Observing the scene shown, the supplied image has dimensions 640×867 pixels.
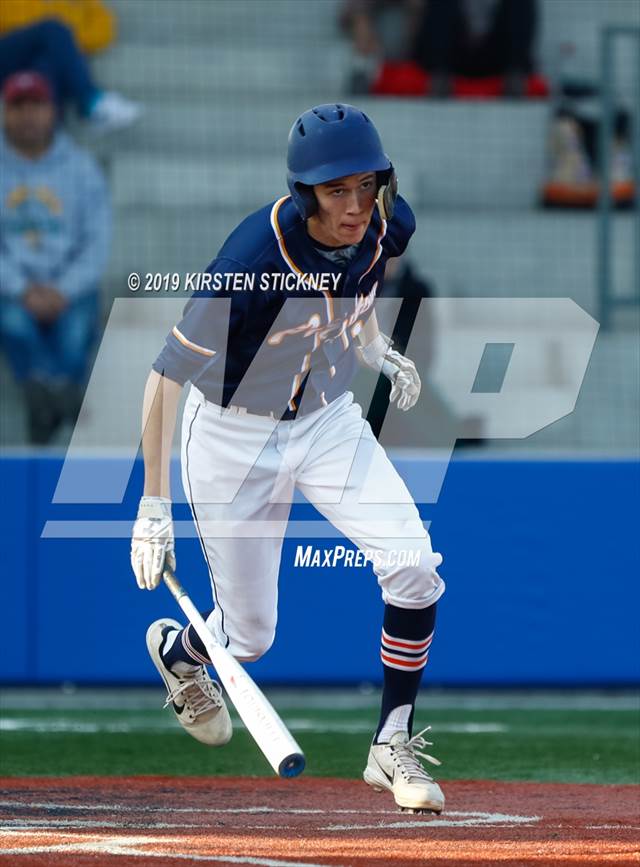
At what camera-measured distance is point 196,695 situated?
206 inches

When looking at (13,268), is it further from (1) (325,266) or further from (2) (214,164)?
(1) (325,266)

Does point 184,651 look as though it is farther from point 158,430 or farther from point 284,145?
point 284,145

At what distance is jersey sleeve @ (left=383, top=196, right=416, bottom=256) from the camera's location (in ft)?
15.8

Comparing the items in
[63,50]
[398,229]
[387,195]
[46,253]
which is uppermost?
[387,195]

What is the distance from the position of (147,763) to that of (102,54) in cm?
688

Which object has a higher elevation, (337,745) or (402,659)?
(402,659)

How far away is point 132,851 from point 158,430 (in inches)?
49.0

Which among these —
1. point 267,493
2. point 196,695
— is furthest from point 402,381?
point 196,695

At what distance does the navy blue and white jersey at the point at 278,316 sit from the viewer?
4496 millimetres

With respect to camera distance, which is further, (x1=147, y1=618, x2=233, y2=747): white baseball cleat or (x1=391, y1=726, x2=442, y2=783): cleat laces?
(x1=147, y1=618, x2=233, y2=747): white baseball cleat

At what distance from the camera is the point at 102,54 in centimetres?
1145

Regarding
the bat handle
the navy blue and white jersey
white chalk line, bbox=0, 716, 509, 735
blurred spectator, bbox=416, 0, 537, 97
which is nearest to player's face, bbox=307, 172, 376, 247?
the navy blue and white jersey

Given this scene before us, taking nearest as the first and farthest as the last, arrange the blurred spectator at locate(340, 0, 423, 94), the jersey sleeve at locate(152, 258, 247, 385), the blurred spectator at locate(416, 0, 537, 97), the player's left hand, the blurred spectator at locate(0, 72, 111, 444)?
the jersey sleeve at locate(152, 258, 247, 385) → the player's left hand → the blurred spectator at locate(0, 72, 111, 444) → the blurred spectator at locate(416, 0, 537, 97) → the blurred spectator at locate(340, 0, 423, 94)

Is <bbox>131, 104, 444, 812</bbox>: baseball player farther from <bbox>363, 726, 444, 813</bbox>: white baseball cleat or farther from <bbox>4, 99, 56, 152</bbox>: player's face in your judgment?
<bbox>4, 99, 56, 152</bbox>: player's face
